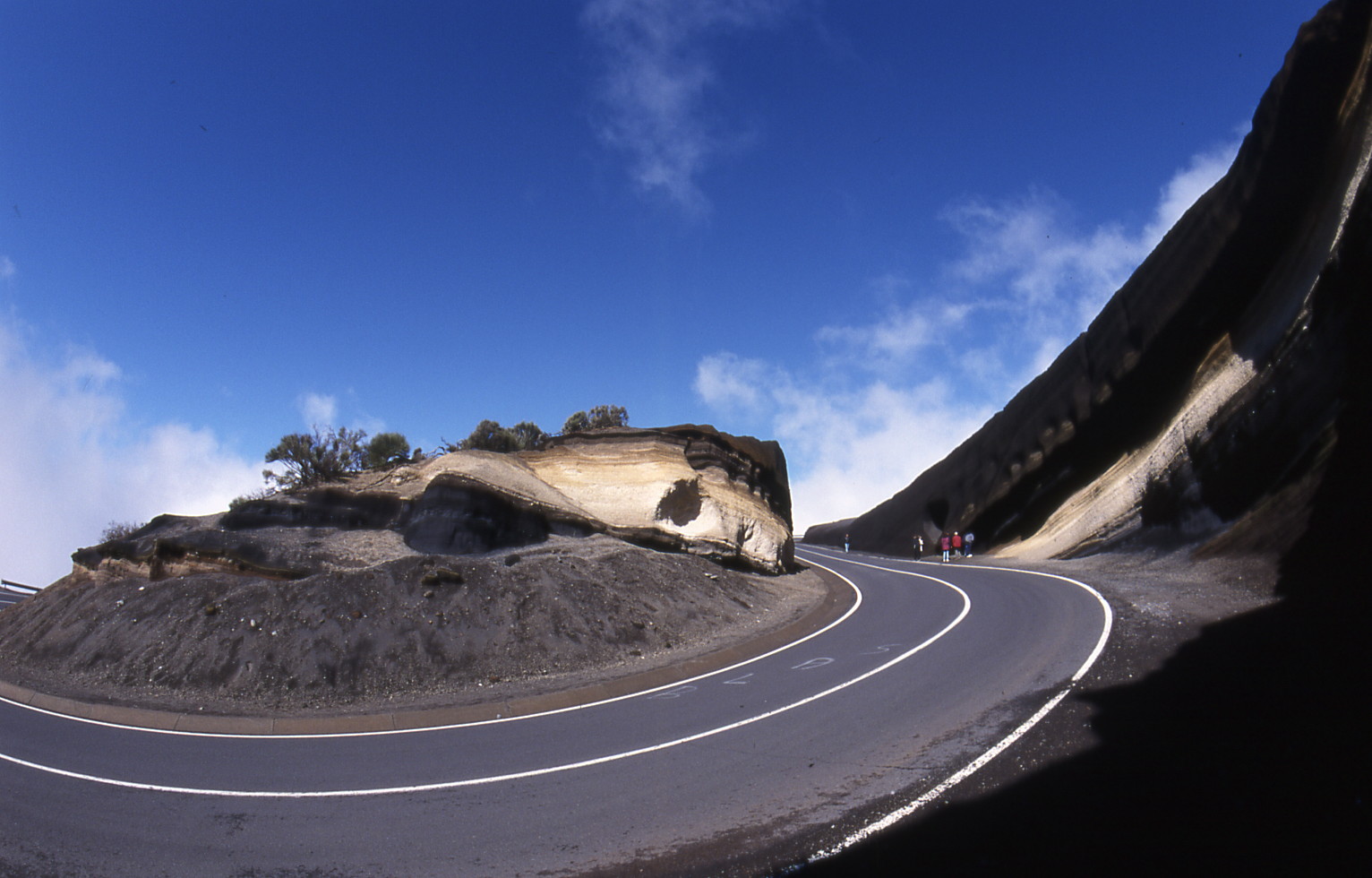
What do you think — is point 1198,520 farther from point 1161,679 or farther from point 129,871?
point 129,871

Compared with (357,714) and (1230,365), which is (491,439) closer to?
(357,714)

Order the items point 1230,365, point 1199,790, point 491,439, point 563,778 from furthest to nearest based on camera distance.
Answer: point 491,439 → point 1230,365 → point 563,778 → point 1199,790

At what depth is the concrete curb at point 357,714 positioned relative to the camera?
11734 mm

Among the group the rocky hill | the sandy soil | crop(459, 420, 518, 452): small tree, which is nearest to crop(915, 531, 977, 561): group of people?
the rocky hill

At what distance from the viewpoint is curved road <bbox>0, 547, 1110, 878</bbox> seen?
6086 millimetres

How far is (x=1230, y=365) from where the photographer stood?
2355cm

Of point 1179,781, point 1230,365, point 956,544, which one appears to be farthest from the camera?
point 956,544

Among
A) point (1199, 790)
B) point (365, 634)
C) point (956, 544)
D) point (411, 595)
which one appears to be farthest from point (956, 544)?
point (1199, 790)

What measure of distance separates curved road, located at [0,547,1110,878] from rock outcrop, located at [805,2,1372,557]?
28.8 feet

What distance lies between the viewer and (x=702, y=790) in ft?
23.3

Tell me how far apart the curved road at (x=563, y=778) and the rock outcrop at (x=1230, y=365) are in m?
8.78

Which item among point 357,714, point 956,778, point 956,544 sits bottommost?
point 956,778

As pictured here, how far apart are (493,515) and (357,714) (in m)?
8.40

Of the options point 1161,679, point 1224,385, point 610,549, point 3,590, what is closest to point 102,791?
point 1161,679
